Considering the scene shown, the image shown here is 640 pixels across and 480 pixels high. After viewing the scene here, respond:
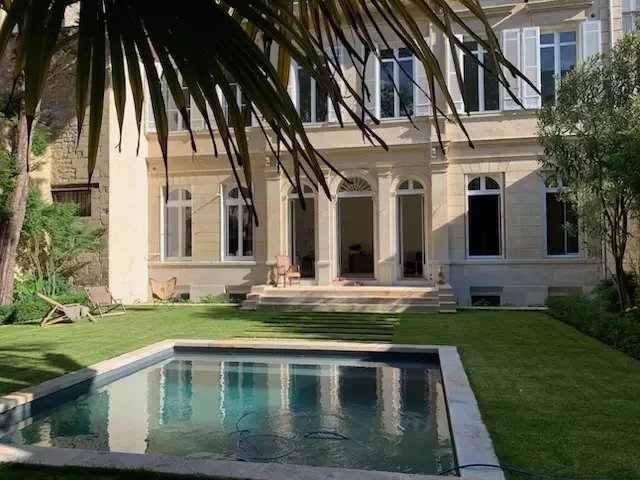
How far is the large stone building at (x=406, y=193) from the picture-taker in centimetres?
1371

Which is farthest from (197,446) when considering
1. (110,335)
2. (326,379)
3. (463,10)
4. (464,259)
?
(463,10)

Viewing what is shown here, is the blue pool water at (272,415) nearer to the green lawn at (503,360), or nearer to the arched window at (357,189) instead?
the green lawn at (503,360)

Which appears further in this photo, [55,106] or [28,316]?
[55,106]

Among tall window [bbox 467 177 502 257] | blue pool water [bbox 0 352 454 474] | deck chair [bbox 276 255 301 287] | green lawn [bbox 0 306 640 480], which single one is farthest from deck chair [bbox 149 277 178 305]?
tall window [bbox 467 177 502 257]

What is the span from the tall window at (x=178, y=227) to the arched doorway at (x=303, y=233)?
288cm

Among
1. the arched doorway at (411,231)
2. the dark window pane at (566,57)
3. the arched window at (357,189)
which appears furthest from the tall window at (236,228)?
the dark window pane at (566,57)

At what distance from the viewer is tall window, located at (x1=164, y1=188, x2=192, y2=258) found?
52.2ft

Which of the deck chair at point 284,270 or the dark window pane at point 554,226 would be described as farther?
the deck chair at point 284,270

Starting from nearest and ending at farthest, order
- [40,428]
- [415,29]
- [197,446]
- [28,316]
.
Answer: [415,29] → [197,446] → [40,428] → [28,316]

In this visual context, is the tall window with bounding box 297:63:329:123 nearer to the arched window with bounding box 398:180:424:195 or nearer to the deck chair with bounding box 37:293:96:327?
the arched window with bounding box 398:180:424:195

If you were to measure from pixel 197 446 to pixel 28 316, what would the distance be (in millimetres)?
8166

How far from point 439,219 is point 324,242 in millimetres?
2939

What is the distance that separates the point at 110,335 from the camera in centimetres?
938

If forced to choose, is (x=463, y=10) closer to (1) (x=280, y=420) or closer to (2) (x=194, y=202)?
(2) (x=194, y=202)
